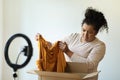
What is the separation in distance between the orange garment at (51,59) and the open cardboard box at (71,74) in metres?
0.06

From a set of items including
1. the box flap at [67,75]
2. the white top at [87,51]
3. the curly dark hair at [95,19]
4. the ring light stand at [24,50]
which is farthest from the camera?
the ring light stand at [24,50]

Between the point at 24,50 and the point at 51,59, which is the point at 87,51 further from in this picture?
the point at 24,50

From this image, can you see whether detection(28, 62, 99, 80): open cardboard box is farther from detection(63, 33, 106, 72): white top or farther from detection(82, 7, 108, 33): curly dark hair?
detection(82, 7, 108, 33): curly dark hair

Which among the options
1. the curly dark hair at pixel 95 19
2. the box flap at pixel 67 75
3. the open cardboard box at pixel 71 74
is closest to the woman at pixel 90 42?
the curly dark hair at pixel 95 19

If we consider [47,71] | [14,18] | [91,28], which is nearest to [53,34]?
[14,18]

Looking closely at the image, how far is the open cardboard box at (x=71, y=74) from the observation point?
147 cm

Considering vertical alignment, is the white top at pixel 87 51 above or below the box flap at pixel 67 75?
above

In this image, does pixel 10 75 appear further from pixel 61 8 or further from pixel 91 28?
pixel 91 28

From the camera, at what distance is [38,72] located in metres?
1.54

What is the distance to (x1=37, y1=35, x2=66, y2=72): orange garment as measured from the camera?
5.24 ft

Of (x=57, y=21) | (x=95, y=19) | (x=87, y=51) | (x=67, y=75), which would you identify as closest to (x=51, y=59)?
(x=67, y=75)

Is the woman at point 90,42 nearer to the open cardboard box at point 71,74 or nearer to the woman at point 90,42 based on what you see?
the woman at point 90,42

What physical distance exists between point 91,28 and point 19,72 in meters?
1.18

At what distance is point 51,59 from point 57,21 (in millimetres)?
982
